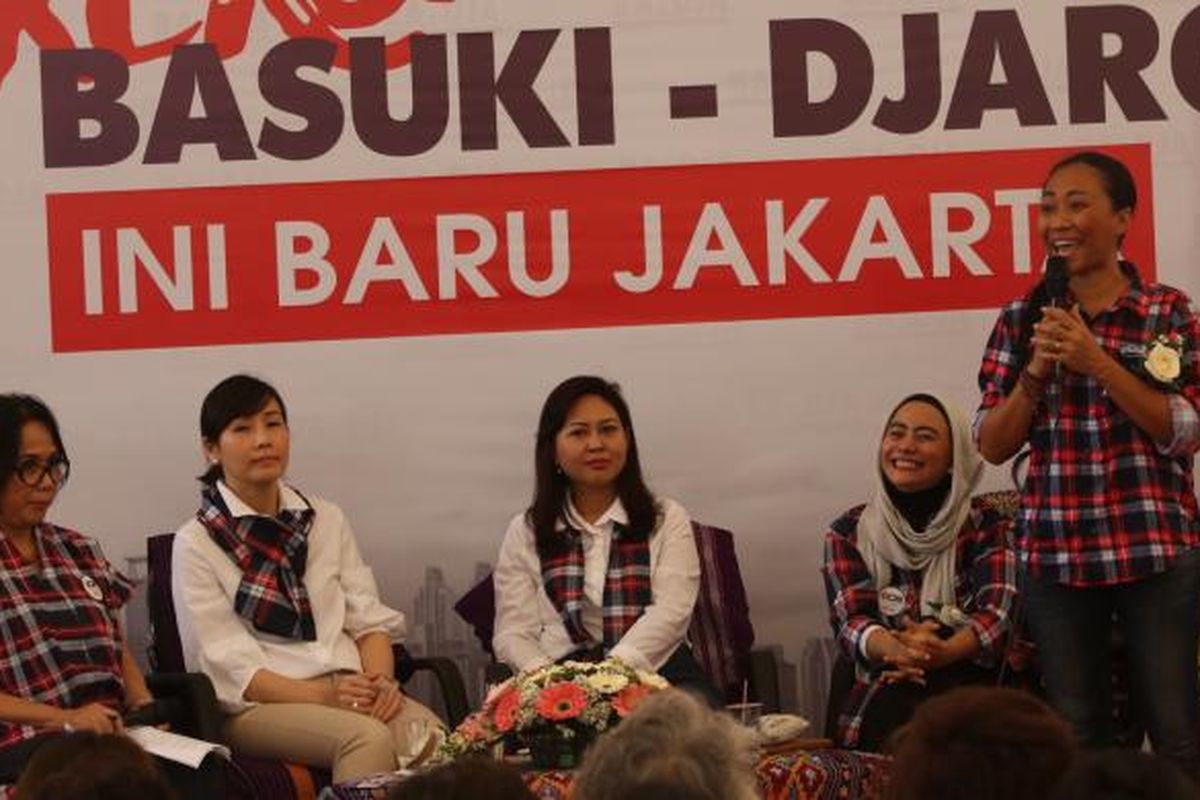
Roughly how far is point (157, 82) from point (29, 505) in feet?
4.60

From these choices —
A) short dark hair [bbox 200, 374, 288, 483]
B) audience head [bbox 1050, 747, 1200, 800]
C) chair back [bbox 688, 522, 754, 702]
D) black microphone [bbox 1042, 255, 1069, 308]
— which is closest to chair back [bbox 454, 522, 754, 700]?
chair back [bbox 688, 522, 754, 702]

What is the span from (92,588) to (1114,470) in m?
2.36

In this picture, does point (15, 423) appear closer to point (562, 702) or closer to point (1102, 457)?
point (562, 702)

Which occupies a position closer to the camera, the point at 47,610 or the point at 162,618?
the point at 47,610

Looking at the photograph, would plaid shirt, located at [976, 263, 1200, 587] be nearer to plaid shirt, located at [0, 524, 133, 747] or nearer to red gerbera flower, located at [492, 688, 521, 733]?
red gerbera flower, located at [492, 688, 521, 733]

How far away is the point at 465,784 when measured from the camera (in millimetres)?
2355

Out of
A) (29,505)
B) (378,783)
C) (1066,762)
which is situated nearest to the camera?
(1066,762)

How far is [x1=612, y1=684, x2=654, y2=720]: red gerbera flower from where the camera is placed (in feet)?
14.9

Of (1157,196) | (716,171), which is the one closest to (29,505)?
(716,171)

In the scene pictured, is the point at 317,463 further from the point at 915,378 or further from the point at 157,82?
the point at 915,378

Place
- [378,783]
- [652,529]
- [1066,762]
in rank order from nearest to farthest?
[1066,762] → [378,783] → [652,529]

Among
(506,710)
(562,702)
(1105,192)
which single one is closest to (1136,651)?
(1105,192)

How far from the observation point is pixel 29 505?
16.9 ft

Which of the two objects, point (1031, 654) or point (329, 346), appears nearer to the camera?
point (1031, 654)
